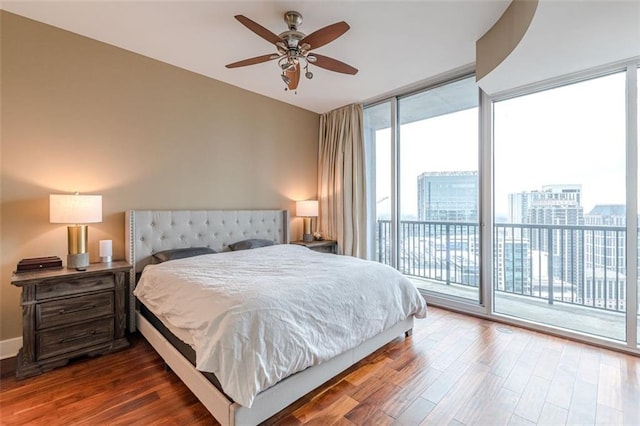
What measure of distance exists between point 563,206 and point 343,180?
2.67 m

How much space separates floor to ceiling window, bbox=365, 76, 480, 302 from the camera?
3.62 meters

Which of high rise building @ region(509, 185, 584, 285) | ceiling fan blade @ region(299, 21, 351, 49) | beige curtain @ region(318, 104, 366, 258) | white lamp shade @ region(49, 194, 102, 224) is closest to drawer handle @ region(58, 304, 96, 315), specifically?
white lamp shade @ region(49, 194, 102, 224)

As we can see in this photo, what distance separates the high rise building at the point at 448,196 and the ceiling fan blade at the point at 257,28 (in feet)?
8.80

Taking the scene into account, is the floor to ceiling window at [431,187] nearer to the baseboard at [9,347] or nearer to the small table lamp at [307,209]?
the small table lamp at [307,209]

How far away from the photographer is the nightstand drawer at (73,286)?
2.19m

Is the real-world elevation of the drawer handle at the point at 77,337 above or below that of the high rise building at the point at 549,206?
below

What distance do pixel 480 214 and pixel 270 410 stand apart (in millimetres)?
A: 2984

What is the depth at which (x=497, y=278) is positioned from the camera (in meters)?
3.44

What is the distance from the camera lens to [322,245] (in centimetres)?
432

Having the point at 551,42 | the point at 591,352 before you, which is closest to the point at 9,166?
the point at 551,42

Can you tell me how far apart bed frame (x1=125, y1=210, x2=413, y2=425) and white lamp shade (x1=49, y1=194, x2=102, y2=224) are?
46 cm

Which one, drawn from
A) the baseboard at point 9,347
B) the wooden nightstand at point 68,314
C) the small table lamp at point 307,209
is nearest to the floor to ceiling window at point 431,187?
the small table lamp at point 307,209

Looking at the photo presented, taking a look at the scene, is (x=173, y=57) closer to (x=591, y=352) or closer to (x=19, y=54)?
(x=19, y=54)

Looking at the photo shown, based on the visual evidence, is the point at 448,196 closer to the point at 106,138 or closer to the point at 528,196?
the point at 528,196
